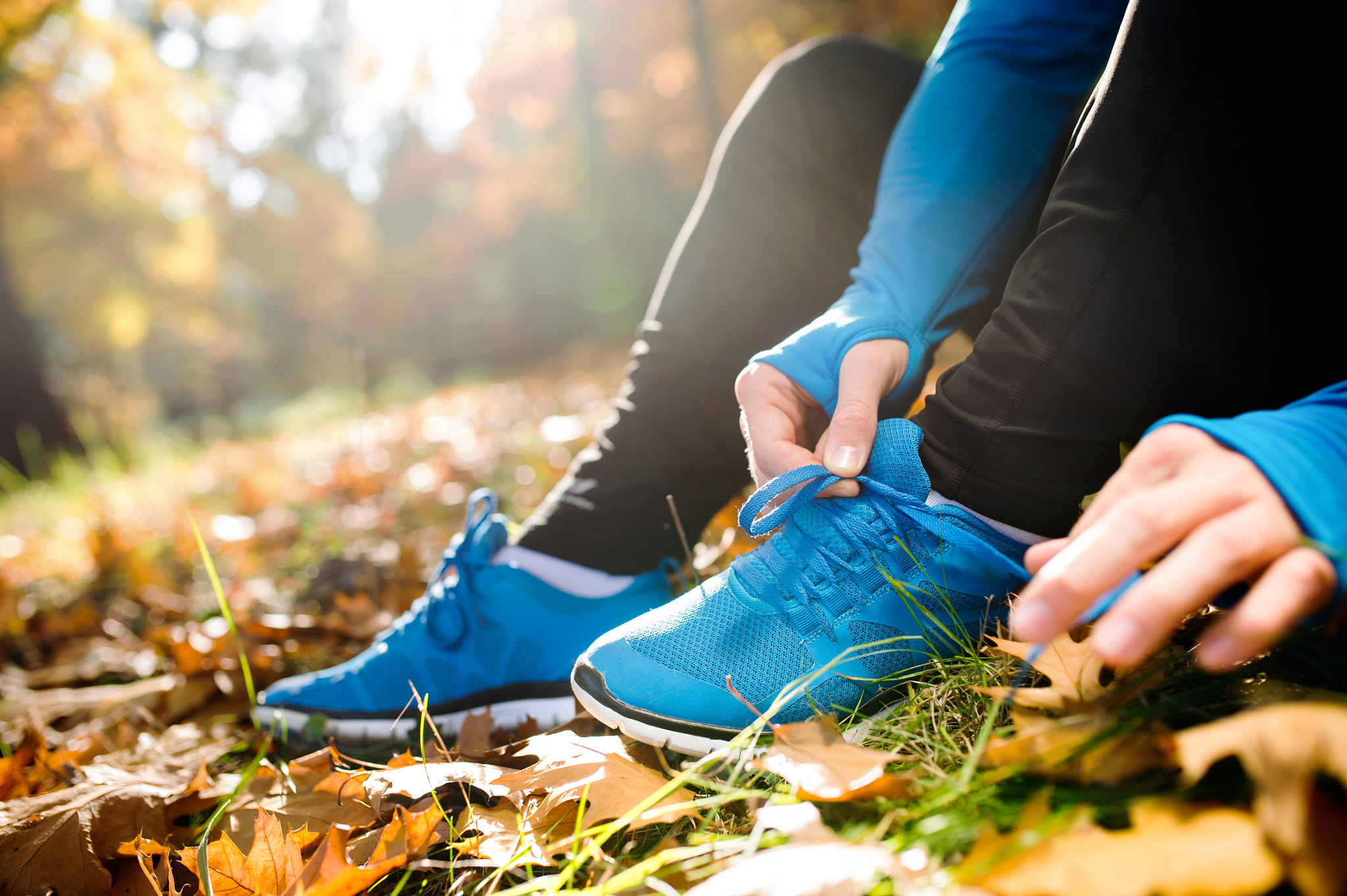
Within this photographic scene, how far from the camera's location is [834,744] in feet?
2.57

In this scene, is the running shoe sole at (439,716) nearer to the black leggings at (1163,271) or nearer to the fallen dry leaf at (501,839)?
the fallen dry leaf at (501,839)

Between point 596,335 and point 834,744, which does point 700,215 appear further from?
point 596,335

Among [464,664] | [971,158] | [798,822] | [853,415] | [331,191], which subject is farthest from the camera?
[331,191]

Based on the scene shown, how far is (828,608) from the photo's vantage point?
1.02 metres

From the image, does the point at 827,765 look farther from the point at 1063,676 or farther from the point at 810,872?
the point at 1063,676

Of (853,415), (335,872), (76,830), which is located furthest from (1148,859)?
(76,830)

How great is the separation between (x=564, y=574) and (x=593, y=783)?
659mm

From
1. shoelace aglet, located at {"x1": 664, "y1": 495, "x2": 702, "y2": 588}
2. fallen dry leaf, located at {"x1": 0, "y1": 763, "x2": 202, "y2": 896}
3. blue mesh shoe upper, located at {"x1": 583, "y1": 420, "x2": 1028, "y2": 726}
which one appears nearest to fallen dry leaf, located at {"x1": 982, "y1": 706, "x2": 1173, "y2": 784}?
blue mesh shoe upper, located at {"x1": 583, "y1": 420, "x2": 1028, "y2": 726}

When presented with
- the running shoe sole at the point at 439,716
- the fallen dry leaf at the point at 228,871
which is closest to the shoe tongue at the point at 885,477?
the running shoe sole at the point at 439,716

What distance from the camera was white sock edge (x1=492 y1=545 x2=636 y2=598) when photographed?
1466 millimetres

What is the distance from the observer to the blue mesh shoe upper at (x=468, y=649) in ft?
4.53

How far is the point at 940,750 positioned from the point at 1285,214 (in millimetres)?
838

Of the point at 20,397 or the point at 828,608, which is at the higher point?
the point at 828,608

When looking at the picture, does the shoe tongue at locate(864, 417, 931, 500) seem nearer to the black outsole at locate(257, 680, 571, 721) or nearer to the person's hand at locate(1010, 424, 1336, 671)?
the person's hand at locate(1010, 424, 1336, 671)
